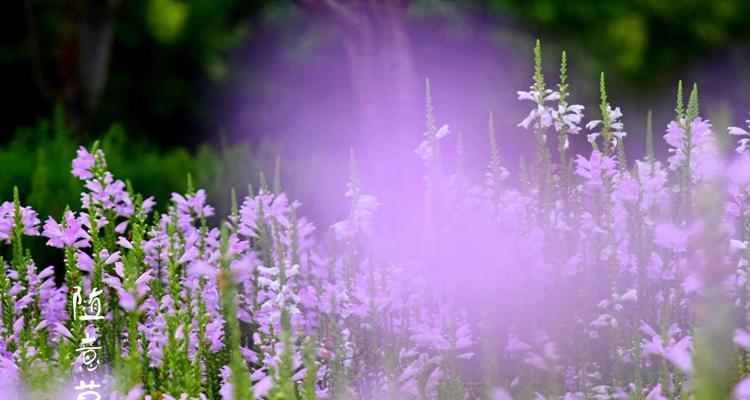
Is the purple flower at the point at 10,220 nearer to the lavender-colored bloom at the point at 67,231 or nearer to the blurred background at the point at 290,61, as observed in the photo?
the lavender-colored bloom at the point at 67,231

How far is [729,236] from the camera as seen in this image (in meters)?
3.96

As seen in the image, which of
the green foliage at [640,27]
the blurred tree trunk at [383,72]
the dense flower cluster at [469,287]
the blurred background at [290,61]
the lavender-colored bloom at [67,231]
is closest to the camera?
the dense flower cluster at [469,287]

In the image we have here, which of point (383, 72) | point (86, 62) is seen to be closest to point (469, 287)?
point (383, 72)

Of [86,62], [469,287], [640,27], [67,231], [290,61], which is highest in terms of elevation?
[640,27]

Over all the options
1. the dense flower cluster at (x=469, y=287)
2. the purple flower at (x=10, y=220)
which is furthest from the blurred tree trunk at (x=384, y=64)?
the purple flower at (x=10, y=220)

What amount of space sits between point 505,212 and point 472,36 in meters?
13.7

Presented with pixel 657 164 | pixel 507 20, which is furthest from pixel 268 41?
pixel 657 164

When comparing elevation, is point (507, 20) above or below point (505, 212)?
above

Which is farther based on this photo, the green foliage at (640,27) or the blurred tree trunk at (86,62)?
the green foliage at (640,27)

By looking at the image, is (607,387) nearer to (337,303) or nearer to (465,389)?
(465,389)

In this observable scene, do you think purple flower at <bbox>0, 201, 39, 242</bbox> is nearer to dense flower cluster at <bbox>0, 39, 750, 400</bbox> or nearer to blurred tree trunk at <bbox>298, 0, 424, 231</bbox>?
dense flower cluster at <bbox>0, 39, 750, 400</bbox>

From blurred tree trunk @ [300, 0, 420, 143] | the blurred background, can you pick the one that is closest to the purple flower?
blurred tree trunk @ [300, 0, 420, 143]

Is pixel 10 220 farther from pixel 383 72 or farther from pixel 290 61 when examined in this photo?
pixel 290 61

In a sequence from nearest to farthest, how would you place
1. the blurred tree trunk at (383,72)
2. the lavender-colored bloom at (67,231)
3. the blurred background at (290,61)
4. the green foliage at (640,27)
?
1. the lavender-colored bloom at (67,231)
2. the blurred tree trunk at (383,72)
3. the blurred background at (290,61)
4. the green foliage at (640,27)
